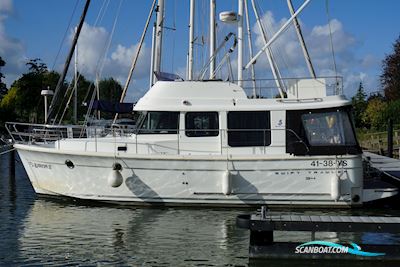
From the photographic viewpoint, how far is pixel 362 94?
190 feet

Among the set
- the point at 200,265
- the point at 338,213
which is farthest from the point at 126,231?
the point at 338,213

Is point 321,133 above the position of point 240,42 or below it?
below

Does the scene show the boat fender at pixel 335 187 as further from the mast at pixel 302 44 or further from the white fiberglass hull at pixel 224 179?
the mast at pixel 302 44

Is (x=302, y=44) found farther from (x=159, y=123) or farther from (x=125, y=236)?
(x=125, y=236)

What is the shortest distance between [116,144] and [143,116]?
47.1 inches

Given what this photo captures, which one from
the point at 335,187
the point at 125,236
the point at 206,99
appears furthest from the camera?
the point at 206,99

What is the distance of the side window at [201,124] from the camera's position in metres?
14.8

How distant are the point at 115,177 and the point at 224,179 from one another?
115 inches

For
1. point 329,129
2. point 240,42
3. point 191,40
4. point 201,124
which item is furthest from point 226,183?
point 191,40

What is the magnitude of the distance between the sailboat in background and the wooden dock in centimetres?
446

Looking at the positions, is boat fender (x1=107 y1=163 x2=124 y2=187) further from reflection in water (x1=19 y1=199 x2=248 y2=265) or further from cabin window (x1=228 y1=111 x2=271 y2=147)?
Result: cabin window (x1=228 y1=111 x2=271 y2=147)

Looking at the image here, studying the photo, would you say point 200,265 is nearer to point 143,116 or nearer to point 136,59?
point 143,116

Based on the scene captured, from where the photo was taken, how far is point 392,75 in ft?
181

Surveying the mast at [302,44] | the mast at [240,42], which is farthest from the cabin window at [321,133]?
the mast at [302,44]
